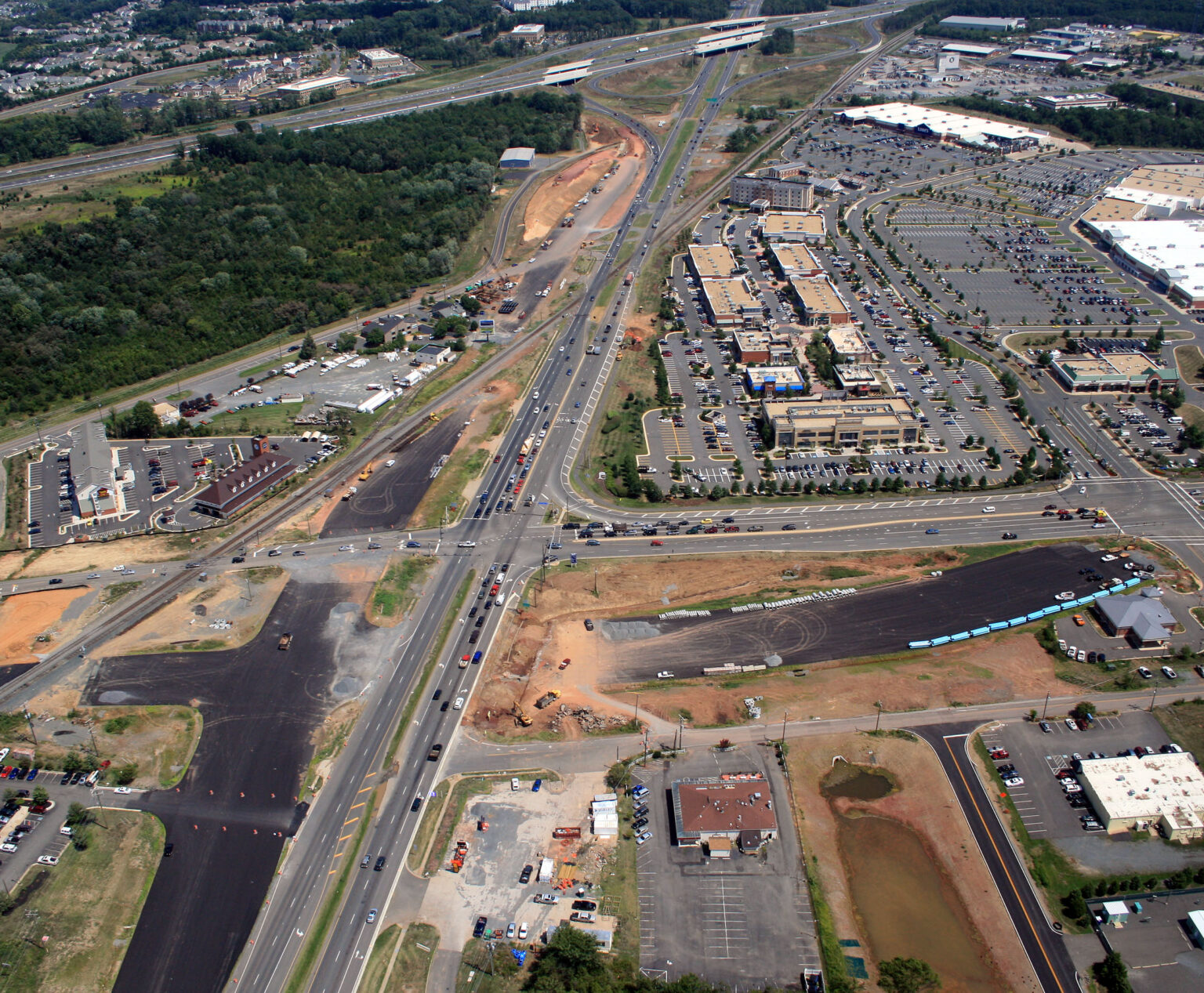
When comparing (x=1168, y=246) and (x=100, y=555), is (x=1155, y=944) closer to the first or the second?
(x=100, y=555)

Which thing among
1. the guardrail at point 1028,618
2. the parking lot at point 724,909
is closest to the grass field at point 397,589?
the parking lot at point 724,909

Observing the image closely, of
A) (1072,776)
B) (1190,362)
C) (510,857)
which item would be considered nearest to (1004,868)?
(1072,776)

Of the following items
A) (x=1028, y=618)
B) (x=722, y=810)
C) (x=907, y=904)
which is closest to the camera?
(x=907, y=904)

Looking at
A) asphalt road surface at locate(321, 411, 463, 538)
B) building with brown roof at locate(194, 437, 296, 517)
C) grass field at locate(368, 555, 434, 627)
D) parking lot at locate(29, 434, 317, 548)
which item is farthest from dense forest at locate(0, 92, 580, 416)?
grass field at locate(368, 555, 434, 627)

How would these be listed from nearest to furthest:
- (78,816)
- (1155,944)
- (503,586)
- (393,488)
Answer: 1. (1155,944)
2. (78,816)
3. (503,586)
4. (393,488)

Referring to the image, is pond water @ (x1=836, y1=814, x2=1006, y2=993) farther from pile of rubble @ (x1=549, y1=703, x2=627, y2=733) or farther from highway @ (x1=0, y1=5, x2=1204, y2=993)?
pile of rubble @ (x1=549, y1=703, x2=627, y2=733)
